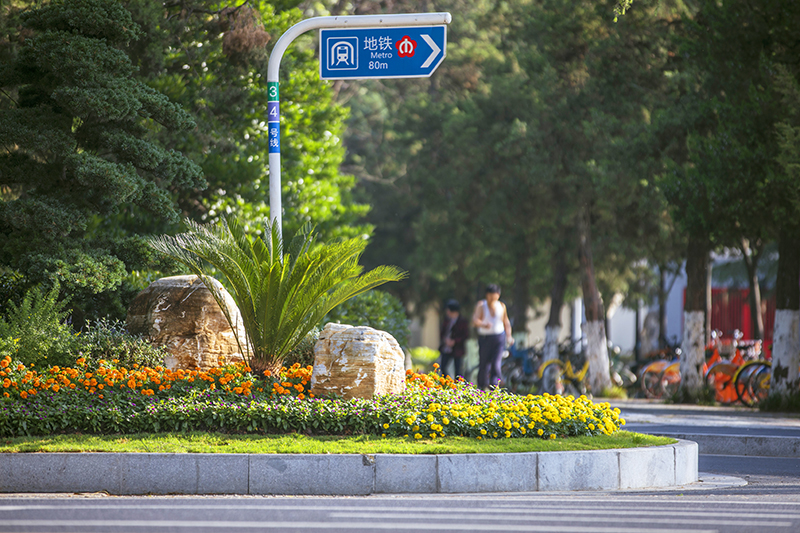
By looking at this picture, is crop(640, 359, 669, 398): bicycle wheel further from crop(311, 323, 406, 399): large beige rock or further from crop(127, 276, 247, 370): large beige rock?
crop(311, 323, 406, 399): large beige rock

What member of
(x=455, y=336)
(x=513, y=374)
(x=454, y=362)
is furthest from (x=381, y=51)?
(x=513, y=374)

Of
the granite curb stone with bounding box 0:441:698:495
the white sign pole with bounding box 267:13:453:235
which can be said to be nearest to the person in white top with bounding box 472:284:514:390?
the white sign pole with bounding box 267:13:453:235

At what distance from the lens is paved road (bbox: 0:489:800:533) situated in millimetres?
5773

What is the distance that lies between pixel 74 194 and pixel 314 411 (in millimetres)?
5359

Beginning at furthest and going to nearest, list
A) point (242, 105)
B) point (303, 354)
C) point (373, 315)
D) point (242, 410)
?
point (242, 105) < point (373, 315) < point (303, 354) < point (242, 410)

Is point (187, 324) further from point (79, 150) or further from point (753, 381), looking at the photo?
point (753, 381)

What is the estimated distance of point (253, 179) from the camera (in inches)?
661

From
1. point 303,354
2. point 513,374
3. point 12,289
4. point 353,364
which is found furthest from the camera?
point 513,374

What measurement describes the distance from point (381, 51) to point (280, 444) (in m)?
5.00

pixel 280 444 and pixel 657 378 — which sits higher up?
pixel 280 444

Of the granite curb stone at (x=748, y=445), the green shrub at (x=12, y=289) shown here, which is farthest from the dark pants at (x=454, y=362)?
the green shrub at (x=12, y=289)

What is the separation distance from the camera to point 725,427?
41.5 feet

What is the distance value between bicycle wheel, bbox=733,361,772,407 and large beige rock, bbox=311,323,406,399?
9.91 metres

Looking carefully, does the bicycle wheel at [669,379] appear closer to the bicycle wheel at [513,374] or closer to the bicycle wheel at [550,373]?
the bicycle wheel at [550,373]
